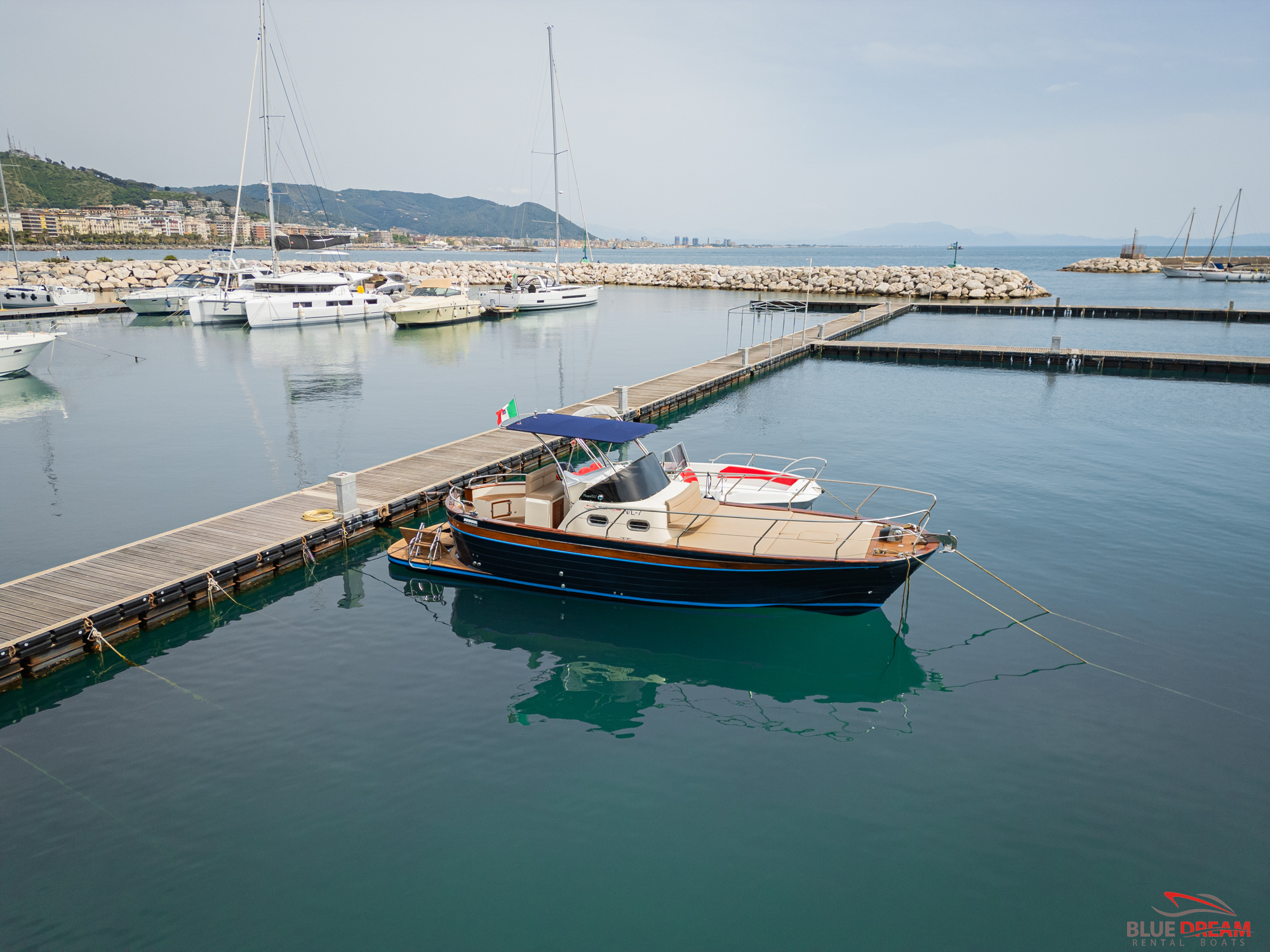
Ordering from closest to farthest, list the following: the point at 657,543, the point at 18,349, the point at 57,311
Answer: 1. the point at 657,543
2. the point at 18,349
3. the point at 57,311

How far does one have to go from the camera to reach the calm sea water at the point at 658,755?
363 inches

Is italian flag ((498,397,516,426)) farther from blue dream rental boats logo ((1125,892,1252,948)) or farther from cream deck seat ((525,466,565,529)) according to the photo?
blue dream rental boats logo ((1125,892,1252,948))

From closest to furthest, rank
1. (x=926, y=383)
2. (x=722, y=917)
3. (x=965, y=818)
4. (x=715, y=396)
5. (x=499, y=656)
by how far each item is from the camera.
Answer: (x=722, y=917) < (x=965, y=818) < (x=499, y=656) < (x=715, y=396) < (x=926, y=383)

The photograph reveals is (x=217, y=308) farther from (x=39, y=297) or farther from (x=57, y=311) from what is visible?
(x=39, y=297)

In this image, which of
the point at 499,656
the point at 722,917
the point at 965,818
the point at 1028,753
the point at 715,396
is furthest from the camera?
the point at 715,396

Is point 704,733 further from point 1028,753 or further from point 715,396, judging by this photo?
point 715,396

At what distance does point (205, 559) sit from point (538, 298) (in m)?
60.8

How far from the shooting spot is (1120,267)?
15550 centimetres

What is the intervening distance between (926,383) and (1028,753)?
34.1m

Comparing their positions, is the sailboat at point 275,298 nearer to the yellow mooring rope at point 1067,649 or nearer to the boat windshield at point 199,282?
the boat windshield at point 199,282

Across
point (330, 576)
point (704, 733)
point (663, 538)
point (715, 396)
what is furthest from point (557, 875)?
point (715, 396)

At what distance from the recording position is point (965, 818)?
10672 millimetres

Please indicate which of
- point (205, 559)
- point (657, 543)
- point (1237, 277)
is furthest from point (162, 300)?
point (1237, 277)

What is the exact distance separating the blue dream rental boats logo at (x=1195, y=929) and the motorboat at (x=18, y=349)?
170ft
